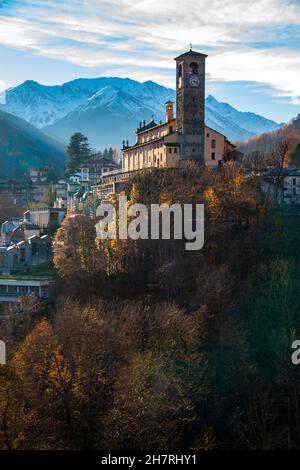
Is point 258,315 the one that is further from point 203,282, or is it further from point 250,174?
point 250,174

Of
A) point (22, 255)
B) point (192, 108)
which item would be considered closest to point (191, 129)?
point (192, 108)

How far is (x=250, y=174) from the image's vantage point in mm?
44562

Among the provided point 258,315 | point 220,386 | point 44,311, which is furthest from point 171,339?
point 44,311

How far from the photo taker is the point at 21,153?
11244 cm

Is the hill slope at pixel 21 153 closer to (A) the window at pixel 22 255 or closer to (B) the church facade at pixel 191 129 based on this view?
(A) the window at pixel 22 255

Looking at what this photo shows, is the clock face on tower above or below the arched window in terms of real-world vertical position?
below

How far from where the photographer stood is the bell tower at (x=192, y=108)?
46812 millimetres

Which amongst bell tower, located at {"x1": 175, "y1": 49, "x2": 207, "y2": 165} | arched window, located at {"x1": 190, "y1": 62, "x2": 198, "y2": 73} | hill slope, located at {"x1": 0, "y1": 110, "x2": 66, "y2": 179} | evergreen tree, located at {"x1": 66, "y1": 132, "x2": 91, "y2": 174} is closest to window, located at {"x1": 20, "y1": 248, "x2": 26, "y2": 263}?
bell tower, located at {"x1": 175, "y1": 49, "x2": 207, "y2": 165}

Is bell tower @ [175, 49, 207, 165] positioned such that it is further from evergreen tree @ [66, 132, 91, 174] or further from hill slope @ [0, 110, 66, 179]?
hill slope @ [0, 110, 66, 179]

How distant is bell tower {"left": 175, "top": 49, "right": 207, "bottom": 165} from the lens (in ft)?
154

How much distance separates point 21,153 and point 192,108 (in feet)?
230

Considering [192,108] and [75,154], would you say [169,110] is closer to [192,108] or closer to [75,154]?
[192,108]

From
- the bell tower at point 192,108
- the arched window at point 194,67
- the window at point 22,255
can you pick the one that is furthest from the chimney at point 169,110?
the window at point 22,255

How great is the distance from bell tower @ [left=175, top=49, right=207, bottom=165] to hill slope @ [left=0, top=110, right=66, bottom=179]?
60.5 meters
